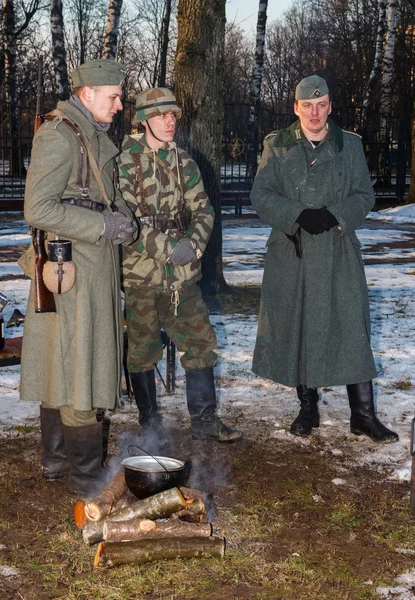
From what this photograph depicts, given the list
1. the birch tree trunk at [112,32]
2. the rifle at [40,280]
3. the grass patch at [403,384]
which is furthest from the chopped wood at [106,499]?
the birch tree trunk at [112,32]

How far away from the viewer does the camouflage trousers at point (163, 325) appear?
5.11 meters

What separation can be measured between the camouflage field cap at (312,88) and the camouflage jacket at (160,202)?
30.8 inches

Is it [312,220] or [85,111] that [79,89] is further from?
[312,220]

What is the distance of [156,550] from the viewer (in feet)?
12.1

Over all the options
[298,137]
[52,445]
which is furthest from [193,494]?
[298,137]

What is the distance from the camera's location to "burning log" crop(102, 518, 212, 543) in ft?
12.3

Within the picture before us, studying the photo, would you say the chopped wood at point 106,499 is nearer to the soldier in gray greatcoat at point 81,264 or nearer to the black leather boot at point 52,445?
the soldier in gray greatcoat at point 81,264

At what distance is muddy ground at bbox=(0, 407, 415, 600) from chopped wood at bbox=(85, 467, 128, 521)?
5.9 inches

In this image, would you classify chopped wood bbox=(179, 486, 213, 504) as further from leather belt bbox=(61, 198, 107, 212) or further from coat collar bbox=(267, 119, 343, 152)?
coat collar bbox=(267, 119, 343, 152)

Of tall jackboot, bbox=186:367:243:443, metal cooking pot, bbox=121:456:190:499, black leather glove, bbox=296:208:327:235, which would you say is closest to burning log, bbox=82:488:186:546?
metal cooking pot, bbox=121:456:190:499

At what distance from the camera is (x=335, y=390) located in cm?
643

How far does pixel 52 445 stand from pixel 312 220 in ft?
6.50

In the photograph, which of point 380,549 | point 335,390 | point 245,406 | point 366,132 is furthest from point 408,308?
point 366,132

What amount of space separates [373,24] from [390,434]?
131ft
